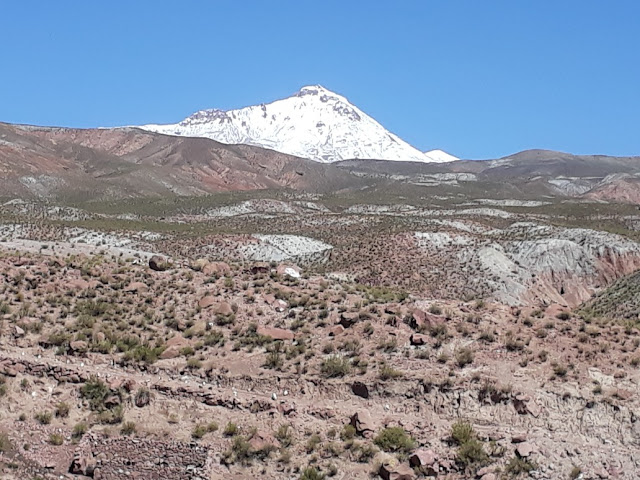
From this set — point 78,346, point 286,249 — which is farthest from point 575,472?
point 286,249

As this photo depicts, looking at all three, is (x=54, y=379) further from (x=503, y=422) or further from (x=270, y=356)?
(x=503, y=422)

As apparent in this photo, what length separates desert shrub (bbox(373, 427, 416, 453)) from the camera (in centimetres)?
1320

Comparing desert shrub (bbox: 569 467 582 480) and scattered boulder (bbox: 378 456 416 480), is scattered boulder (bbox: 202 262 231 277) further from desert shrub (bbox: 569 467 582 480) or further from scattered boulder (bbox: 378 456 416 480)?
desert shrub (bbox: 569 467 582 480)

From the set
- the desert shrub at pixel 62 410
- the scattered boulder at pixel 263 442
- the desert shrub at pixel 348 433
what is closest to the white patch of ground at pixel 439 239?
the desert shrub at pixel 348 433

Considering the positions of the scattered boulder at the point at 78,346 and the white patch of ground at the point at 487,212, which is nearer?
the scattered boulder at the point at 78,346

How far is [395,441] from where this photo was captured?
1329cm

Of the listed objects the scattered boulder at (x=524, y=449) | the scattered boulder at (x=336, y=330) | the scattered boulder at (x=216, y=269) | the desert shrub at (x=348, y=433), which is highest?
the scattered boulder at (x=216, y=269)

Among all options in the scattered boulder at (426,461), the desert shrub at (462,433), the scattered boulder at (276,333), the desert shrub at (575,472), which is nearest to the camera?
the desert shrub at (575,472)

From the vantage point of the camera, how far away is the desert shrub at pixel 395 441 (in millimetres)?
13203

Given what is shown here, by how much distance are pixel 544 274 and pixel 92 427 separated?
1507 inches

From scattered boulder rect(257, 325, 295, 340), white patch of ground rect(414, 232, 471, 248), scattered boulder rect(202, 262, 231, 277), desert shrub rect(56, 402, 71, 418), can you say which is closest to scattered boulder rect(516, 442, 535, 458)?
scattered boulder rect(257, 325, 295, 340)

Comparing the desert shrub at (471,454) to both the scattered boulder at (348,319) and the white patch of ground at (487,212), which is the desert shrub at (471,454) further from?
the white patch of ground at (487,212)

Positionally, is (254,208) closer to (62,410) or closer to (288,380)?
(288,380)

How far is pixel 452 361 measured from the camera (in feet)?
50.9
